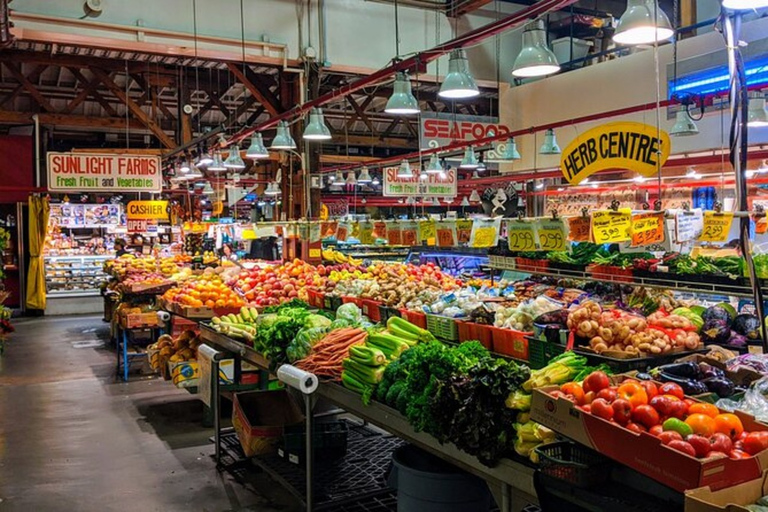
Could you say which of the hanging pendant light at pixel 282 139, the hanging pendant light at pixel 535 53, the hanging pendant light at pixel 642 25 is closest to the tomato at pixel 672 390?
the hanging pendant light at pixel 642 25

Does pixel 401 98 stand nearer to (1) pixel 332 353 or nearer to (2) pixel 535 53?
(2) pixel 535 53

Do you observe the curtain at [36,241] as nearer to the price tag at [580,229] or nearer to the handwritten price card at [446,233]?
the handwritten price card at [446,233]

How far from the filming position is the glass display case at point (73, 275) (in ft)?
53.3

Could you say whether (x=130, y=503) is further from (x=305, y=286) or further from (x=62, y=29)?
(x=62, y=29)

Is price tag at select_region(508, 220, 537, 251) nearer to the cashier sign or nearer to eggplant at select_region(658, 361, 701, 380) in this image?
eggplant at select_region(658, 361, 701, 380)

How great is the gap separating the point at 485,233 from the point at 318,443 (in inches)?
84.8

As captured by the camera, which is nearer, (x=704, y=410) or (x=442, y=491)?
(x=704, y=410)

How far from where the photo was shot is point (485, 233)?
5.68 m

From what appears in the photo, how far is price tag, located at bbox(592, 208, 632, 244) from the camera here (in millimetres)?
4531

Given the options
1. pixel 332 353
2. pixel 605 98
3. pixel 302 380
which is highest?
pixel 605 98

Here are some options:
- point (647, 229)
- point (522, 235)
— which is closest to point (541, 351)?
point (647, 229)

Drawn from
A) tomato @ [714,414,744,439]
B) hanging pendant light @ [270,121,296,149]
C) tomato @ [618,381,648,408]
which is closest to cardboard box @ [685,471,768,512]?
tomato @ [714,414,744,439]

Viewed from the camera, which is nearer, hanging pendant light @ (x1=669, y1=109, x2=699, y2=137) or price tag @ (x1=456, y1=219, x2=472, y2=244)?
price tag @ (x1=456, y1=219, x2=472, y2=244)

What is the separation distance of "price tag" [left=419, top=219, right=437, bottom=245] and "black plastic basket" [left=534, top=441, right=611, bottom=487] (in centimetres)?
399
